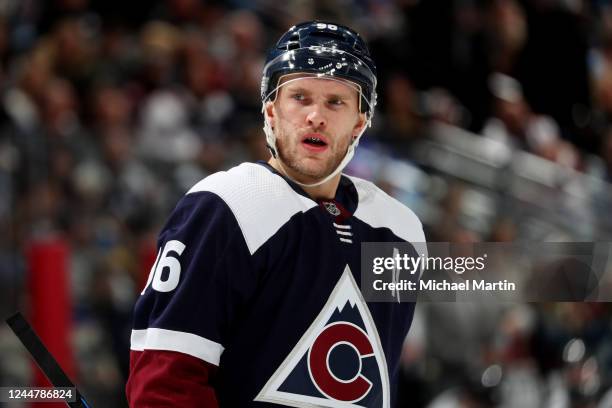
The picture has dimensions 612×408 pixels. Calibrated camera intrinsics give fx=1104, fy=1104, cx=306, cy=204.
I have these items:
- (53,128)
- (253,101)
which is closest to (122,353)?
(53,128)

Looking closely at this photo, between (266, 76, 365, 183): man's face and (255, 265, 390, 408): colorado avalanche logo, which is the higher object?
(266, 76, 365, 183): man's face

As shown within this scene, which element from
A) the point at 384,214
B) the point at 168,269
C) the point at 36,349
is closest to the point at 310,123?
the point at 384,214

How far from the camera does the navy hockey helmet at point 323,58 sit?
2158 millimetres

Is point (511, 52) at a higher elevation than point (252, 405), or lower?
higher

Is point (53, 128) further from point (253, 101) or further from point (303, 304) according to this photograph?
point (303, 304)

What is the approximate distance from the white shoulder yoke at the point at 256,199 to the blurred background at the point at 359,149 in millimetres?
2188

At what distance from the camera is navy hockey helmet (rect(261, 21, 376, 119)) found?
2.16m

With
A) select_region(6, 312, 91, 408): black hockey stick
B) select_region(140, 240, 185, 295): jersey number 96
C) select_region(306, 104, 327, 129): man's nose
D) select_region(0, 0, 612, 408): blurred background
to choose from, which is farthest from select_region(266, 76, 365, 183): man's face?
select_region(0, 0, 612, 408): blurred background

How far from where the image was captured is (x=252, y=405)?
2.03m

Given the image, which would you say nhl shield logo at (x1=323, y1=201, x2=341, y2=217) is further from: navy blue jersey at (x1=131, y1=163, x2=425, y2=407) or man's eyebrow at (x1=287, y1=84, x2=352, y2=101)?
man's eyebrow at (x1=287, y1=84, x2=352, y2=101)

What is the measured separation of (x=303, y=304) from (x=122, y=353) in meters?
2.86

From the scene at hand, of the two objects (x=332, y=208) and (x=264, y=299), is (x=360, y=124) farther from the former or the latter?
(x=264, y=299)

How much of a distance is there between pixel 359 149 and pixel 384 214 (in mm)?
3301

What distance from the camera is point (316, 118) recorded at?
84.4 inches
